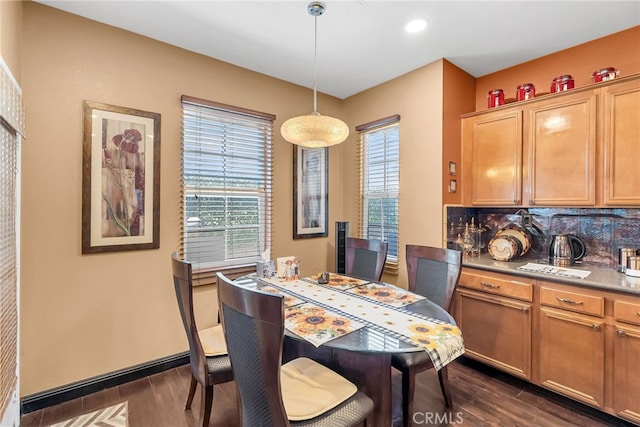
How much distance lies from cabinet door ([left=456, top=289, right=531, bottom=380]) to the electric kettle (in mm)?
602

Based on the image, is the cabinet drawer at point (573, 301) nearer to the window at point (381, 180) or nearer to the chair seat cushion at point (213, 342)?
the window at point (381, 180)

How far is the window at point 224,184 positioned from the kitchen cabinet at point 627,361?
8.95 feet

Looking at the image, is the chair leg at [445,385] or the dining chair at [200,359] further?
the chair leg at [445,385]

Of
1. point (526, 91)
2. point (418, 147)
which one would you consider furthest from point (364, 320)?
point (526, 91)

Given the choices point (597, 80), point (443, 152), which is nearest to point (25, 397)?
point (443, 152)

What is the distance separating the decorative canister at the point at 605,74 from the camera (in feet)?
7.30

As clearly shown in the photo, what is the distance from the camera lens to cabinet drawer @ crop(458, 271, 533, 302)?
2.28 m

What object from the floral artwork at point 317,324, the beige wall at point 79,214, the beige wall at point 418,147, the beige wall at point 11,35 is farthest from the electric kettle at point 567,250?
the beige wall at point 11,35

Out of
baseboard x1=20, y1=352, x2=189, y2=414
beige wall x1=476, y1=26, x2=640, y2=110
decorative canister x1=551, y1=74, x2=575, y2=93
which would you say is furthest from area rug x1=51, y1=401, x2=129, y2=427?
beige wall x1=476, y1=26, x2=640, y2=110

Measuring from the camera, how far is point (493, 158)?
279cm

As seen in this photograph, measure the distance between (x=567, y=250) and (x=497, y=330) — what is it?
89 centimetres

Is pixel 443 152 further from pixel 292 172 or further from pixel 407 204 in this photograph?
pixel 292 172

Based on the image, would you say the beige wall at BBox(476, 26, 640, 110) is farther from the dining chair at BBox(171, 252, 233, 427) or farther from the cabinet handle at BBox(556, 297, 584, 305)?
the dining chair at BBox(171, 252, 233, 427)

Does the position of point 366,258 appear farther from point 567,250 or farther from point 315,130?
point 567,250
